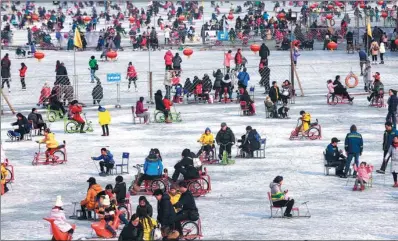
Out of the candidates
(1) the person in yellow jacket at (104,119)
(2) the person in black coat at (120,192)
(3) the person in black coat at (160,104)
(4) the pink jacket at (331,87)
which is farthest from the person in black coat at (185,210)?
(4) the pink jacket at (331,87)

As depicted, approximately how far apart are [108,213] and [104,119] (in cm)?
1136

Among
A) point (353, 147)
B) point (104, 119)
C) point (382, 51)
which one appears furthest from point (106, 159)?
point (382, 51)

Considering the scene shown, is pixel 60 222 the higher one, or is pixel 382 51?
pixel 382 51

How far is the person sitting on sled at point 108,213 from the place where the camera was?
2131cm

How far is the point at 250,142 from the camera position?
29.2 m

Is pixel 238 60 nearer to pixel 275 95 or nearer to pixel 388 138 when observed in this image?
pixel 275 95

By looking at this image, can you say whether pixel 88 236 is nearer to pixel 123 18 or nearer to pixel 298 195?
pixel 298 195

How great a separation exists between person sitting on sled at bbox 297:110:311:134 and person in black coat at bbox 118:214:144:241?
1218 cm

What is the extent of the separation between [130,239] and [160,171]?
4809 mm

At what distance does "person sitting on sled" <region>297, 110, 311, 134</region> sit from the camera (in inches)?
1248

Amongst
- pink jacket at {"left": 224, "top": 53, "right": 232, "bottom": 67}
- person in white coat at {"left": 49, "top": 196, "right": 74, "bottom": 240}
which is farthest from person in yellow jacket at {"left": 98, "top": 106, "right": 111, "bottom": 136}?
pink jacket at {"left": 224, "top": 53, "right": 232, "bottom": 67}

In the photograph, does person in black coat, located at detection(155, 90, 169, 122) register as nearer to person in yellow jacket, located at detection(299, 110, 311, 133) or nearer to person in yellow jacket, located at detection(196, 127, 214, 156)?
person in yellow jacket, located at detection(299, 110, 311, 133)

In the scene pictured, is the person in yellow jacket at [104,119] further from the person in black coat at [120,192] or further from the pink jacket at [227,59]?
the pink jacket at [227,59]

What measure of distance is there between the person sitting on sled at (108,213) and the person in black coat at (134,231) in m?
0.96
